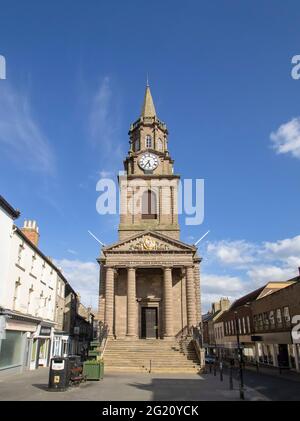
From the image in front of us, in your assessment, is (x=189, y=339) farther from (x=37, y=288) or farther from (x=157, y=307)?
(x=37, y=288)

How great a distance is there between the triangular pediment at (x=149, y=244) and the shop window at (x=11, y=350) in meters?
13.5

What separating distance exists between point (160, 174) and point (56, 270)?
57.7 ft

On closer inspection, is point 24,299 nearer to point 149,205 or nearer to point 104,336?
point 104,336

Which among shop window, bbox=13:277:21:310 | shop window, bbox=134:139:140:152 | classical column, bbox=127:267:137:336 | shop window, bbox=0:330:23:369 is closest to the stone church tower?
classical column, bbox=127:267:137:336

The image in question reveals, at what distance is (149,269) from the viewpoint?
1585 inches

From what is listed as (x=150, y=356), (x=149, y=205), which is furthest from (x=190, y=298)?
(x=149, y=205)

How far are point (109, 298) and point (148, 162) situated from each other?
736 inches

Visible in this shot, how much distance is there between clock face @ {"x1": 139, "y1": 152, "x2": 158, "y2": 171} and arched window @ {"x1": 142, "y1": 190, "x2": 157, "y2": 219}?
3253mm

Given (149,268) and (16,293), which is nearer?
(16,293)

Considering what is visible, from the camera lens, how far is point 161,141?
4944cm

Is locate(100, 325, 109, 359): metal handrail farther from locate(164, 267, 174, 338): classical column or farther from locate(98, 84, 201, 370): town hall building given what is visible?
locate(164, 267, 174, 338): classical column

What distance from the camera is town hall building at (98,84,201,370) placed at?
36.6 m
